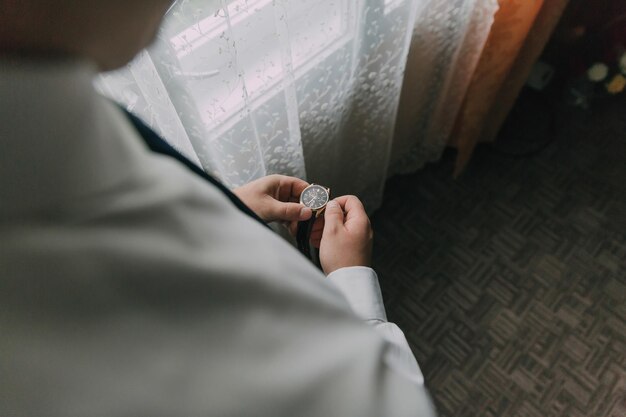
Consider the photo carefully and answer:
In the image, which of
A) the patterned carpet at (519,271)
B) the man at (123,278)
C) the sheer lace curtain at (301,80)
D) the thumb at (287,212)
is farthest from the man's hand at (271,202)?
the patterned carpet at (519,271)

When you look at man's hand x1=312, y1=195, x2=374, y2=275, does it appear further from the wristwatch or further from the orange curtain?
the orange curtain

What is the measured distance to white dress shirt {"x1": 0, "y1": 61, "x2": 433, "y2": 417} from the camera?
0.24 meters

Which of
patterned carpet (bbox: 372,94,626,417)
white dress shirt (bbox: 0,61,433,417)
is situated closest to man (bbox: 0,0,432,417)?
white dress shirt (bbox: 0,61,433,417)

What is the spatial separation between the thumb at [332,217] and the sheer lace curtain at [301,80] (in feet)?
0.61

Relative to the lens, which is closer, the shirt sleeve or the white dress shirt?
the white dress shirt

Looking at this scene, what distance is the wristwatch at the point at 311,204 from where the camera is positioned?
0.76 metres

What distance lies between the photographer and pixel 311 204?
762 mm

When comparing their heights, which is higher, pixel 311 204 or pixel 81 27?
pixel 81 27

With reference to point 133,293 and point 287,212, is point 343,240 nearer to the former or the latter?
point 287,212

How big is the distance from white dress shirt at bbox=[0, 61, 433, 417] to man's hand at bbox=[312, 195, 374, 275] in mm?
389

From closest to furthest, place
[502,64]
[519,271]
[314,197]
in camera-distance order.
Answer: [314,197] → [502,64] → [519,271]

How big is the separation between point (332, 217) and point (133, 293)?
0.51 meters

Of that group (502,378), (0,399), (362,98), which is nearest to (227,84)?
(362,98)

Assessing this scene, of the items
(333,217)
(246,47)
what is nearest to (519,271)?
(333,217)
